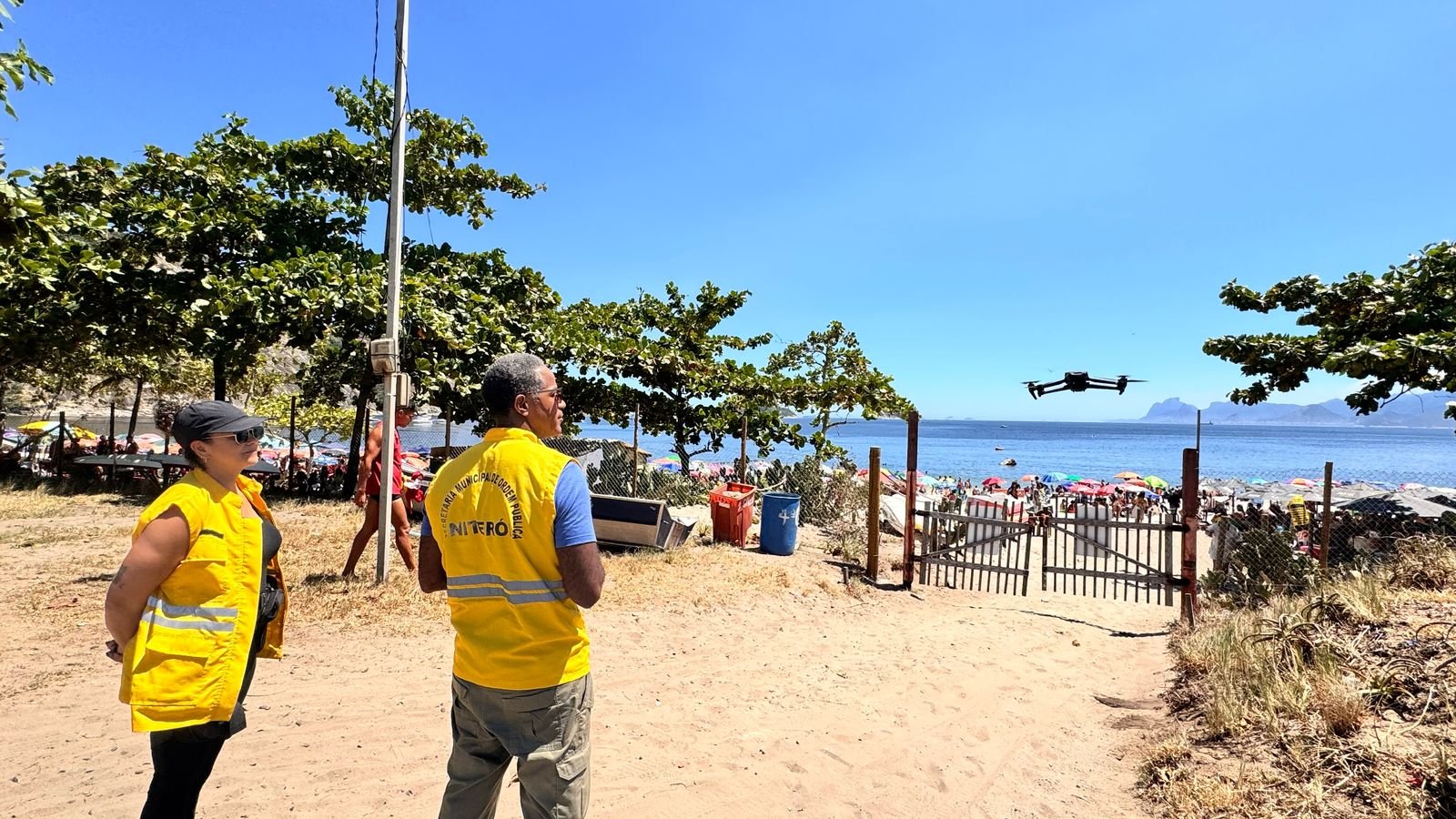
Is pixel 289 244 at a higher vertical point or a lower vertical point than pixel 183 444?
higher

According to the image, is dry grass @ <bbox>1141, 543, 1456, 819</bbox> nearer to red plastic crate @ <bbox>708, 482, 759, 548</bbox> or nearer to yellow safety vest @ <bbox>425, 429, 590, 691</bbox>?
yellow safety vest @ <bbox>425, 429, 590, 691</bbox>

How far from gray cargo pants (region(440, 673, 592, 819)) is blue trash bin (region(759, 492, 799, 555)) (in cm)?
831

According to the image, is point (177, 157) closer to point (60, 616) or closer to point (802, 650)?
point (60, 616)

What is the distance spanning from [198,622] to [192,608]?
0.05 m

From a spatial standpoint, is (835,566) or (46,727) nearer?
(46,727)

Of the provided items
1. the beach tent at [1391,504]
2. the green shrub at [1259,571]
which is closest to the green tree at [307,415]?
the green shrub at [1259,571]

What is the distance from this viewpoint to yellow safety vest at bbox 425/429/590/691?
2135 millimetres

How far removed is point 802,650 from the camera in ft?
21.2

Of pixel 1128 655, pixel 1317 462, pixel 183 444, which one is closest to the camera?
pixel 183 444

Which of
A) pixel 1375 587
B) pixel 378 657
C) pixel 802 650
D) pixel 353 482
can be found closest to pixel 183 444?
pixel 378 657

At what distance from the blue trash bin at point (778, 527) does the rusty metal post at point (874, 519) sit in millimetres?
1276

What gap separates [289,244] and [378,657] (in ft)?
36.8

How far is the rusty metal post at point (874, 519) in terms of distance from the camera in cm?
934

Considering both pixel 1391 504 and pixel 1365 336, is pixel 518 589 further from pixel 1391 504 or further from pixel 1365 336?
pixel 1391 504
